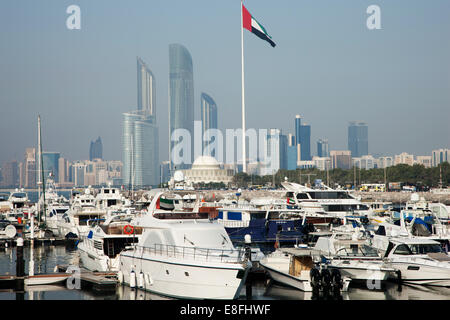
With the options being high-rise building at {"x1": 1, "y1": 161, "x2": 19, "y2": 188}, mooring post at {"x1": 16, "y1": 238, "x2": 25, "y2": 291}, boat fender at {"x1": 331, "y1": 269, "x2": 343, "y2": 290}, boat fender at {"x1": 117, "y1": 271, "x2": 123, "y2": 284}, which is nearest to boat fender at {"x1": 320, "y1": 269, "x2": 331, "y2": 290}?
boat fender at {"x1": 331, "y1": 269, "x2": 343, "y2": 290}

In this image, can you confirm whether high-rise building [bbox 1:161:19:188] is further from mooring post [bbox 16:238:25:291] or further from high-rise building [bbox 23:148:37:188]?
mooring post [bbox 16:238:25:291]

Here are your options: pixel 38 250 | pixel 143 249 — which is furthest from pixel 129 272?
pixel 38 250

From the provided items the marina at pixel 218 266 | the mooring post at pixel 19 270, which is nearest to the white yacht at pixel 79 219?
the marina at pixel 218 266

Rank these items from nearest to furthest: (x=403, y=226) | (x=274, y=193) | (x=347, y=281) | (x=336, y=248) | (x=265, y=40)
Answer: (x=347, y=281) → (x=336, y=248) → (x=403, y=226) → (x=265, y=40) → (x=274, y=193)

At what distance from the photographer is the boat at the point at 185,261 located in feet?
55.2

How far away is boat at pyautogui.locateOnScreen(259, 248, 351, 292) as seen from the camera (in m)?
18.9

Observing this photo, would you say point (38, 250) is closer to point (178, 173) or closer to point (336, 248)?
point (178, 173)

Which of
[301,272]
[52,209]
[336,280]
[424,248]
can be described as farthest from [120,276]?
[52,209]

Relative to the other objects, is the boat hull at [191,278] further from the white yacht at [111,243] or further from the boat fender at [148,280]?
the white yacht at [111,243]

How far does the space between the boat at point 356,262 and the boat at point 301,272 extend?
0.63m

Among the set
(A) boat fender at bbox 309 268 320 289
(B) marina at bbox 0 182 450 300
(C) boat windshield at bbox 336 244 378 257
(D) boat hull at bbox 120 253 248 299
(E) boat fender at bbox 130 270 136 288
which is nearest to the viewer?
(D) boat hull at bbox 120 253 248 299

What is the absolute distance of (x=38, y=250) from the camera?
33.7 metres

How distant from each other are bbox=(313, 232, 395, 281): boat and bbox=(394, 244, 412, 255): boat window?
0.68 meters
